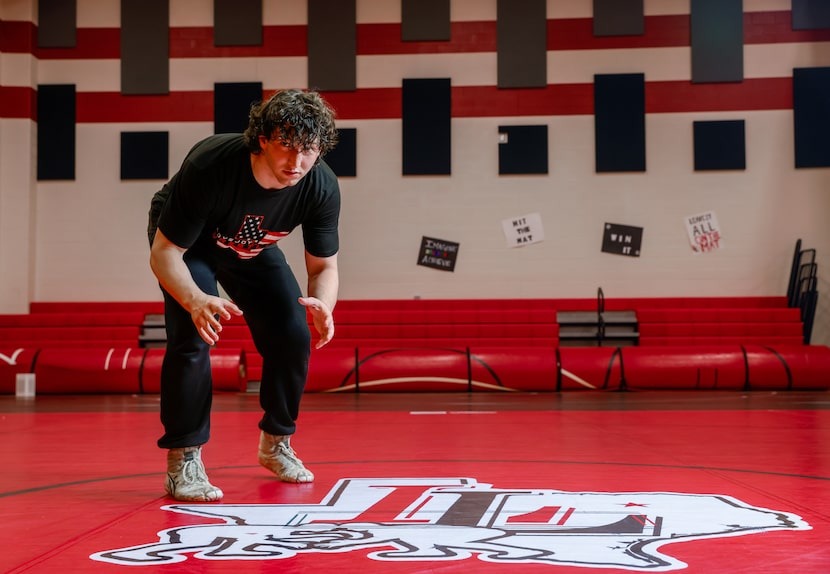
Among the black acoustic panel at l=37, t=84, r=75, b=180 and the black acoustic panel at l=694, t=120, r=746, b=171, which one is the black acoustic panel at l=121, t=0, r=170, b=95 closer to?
the black acoustic panel at l=37, t=84, r=75, b=180

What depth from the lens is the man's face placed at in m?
2.45

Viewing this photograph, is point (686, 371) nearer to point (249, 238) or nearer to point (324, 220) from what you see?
point (324, 220)

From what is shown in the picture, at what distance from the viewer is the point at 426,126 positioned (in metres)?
11.2

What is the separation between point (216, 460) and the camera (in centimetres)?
362

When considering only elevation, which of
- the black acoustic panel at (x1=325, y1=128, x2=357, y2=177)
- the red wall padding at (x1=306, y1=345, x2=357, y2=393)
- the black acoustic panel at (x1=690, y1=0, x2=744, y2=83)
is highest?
the black acoustic panel at (x1=690, y1=0, x2=744, y2=83)

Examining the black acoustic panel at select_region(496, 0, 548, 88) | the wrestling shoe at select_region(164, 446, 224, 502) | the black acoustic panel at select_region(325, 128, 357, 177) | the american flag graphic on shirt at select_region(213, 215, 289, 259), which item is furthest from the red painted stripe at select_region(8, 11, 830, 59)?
the wrestling shoe at select_region(164, 446, 224, 502)

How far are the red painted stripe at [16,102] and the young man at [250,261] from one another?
9517mm

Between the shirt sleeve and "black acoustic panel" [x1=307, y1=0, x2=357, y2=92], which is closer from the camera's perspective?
the shirt sleeve

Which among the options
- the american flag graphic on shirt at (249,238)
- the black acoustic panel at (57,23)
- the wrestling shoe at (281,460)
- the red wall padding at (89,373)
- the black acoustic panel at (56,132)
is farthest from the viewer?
the black acoustic panel at (57,23)

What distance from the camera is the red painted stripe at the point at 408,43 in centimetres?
1112

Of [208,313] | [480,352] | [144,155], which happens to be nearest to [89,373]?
[144,155]

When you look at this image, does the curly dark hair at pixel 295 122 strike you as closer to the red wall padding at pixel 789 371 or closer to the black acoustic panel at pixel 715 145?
the red wall padding at pixel 789 371

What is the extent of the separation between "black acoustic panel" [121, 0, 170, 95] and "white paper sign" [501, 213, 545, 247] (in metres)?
5.02

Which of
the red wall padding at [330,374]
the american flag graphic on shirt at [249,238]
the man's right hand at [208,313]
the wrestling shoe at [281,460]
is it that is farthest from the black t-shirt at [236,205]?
the red wall padding at [330,374]
